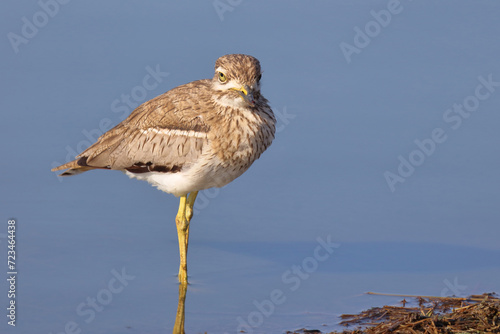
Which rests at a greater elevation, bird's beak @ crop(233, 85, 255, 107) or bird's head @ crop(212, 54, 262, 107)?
bird's head @ crop(212, 54, 262, 107)

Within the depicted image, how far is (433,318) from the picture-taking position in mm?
7609

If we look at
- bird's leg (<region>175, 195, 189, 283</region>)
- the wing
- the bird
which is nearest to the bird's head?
the bird

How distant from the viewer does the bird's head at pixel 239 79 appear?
8961 mm

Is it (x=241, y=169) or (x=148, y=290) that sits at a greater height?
(x=241, y=169)

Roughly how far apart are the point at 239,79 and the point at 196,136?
0.81m

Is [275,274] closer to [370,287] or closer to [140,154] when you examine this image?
[370,287]

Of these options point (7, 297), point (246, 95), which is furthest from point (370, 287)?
point (7, 297)

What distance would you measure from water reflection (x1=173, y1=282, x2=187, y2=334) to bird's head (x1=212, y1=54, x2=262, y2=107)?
2.08 metres

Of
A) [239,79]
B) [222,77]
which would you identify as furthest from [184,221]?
[239,79]

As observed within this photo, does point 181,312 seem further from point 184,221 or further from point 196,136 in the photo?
point 196,136

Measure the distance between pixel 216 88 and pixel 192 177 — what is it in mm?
1007

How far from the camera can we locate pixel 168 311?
9109mm

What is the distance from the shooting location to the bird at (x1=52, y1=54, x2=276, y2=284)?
9.17m

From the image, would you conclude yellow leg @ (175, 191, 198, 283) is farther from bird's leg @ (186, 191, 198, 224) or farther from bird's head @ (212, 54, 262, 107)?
bird's head @ (212, 54, 262, 107)
